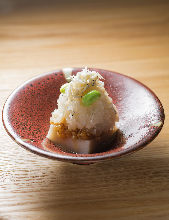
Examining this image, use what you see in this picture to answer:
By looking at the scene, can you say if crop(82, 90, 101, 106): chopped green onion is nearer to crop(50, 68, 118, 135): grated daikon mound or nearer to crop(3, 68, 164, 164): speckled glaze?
crop(50, 68, 118, 135): grated daikon mound

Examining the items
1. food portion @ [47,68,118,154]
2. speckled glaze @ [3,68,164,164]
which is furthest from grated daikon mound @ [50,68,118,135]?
speckled glaze @ [3,68,164,164]

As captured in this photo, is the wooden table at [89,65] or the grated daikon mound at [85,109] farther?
the grated daikon mound at [85,109]

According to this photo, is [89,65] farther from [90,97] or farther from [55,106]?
[90,97]

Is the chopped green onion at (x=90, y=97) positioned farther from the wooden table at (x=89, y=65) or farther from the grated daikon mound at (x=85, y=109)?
the wooden table at (x=89, y=65)

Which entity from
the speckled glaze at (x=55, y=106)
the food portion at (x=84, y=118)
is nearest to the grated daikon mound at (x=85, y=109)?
the food portion at (x=84, y=118)

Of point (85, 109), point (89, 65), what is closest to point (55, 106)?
point (85, 109)
